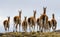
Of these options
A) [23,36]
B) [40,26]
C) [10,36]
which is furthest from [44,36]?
[40,26]

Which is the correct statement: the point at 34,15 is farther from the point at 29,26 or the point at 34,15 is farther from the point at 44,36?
the point at 44,36

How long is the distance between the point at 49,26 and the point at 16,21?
19.5 feet

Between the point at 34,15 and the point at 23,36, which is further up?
the point at 34,15

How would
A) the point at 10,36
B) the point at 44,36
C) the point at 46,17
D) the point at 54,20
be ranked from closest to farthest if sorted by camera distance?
1. the point at 44,36
2. the point at 10,36
3. the point at 46,17
4. the point at 54,20

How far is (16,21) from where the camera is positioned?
49688 mm

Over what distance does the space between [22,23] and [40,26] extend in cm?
421

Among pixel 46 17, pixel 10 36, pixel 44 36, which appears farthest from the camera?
pixel 46 17

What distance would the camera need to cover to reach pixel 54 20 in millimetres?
48469

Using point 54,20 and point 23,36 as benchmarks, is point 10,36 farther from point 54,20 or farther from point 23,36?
point 54,20

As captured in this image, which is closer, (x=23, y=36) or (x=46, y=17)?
(x=23, y=36)

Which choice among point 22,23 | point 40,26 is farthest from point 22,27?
point 40,26

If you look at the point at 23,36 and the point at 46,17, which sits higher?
the point at 46,17

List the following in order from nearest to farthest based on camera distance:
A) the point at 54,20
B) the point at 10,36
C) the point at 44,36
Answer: the point at 44,36, the point at 10,36, the point at 54,20

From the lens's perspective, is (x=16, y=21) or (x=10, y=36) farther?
(x=16, y=21)
